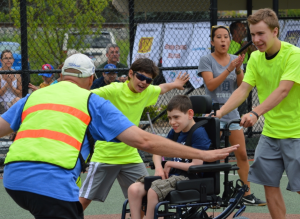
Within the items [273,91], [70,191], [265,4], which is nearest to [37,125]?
[70,191]

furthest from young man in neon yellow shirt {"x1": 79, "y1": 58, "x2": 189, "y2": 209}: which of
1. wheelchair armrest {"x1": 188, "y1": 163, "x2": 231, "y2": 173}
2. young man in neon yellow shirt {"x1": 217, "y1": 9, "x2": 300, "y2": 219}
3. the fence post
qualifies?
the fence post

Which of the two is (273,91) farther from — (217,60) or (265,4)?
(265,4)

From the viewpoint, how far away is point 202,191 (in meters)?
4.00

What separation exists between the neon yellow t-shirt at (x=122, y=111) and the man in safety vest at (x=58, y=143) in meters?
1.54

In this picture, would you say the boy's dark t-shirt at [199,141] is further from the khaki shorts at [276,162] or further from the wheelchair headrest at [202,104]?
the khaki shorts at [276,162]

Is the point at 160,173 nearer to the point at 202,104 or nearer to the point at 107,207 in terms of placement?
the point at 202,104

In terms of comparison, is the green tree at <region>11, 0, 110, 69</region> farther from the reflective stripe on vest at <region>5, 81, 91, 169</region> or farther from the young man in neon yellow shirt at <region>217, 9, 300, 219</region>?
the reflective stripe on vest at <region>5, 81, 91, 169</region>

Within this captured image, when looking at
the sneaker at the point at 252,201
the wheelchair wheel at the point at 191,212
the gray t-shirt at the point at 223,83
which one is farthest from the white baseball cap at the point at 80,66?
the sneaker at the point at 252,201

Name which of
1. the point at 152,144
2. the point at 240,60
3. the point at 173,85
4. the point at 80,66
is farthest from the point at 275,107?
the point at 80,66

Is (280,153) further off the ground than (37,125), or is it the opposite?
(37,125)

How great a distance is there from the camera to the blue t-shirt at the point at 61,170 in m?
2.70

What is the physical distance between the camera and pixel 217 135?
4.28 m

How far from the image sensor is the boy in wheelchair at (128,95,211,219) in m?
3.88

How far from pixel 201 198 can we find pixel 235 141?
1.77m
